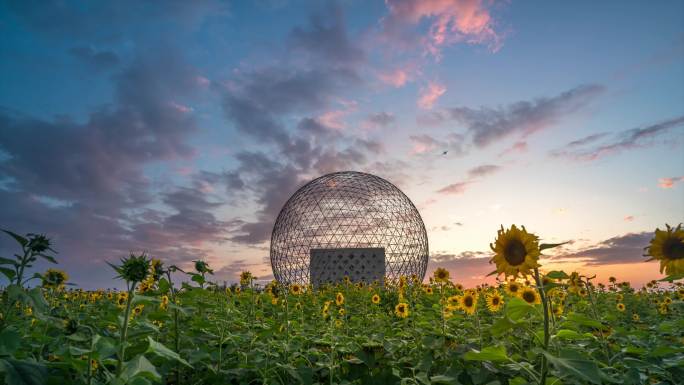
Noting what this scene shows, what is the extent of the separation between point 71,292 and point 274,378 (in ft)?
34.9

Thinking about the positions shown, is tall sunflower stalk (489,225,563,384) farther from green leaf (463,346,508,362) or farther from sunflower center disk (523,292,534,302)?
sunflower center disk (523,292,534,302)

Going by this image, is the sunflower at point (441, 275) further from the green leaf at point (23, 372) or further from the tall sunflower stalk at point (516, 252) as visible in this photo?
the green leaf at point (23, 372)

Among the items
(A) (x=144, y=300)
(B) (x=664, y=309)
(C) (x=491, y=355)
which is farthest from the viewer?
(B) (x=664, y=309)

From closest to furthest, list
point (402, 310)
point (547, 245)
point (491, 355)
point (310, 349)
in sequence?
1. point (491, 355)
2. point (547, 245)
3. point (310, 349)
4. point (402, 310)

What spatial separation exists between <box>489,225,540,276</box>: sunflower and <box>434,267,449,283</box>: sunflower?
166 inches

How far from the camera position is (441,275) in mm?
7461

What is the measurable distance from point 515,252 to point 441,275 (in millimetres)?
4621

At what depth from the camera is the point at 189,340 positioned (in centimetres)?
406

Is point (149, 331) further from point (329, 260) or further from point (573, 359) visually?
point (329, 260)

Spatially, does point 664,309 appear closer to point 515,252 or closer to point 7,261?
point 515,252

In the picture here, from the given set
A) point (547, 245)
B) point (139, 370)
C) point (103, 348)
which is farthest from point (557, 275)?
point (103, 348)

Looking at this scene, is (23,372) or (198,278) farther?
(198,278)

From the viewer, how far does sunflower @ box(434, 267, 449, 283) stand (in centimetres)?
729

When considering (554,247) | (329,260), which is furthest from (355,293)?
(329,260)
